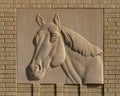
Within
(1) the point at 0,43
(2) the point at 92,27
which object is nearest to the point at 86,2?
(2) the point at 92,27

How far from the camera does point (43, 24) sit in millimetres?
9898

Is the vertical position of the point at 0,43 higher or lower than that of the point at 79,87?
higher

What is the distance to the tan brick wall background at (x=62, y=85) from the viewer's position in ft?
32.3

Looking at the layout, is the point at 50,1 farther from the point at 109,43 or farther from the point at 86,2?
the point at 109,43

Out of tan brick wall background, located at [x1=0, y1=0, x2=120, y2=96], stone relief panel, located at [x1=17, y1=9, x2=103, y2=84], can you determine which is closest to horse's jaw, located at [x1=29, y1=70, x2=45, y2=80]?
stone relief panel, located at [x1=17, y1=9, x2=103, y2=84]

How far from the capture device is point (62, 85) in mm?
9820

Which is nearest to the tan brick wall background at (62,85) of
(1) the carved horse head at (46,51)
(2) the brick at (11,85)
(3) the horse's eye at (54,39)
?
(2) the brick at (11,85)

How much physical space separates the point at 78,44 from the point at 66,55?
11.5 inches

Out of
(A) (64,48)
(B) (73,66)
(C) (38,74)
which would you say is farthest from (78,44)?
(C) (38,74)

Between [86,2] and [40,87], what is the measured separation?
174 cm

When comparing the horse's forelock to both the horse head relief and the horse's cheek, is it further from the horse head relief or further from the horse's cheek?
the horse's cheek

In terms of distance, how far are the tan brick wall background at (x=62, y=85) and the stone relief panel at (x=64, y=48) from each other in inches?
3.6

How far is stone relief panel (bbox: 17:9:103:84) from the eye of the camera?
983cm

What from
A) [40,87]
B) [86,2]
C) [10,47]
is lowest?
[40,87]
